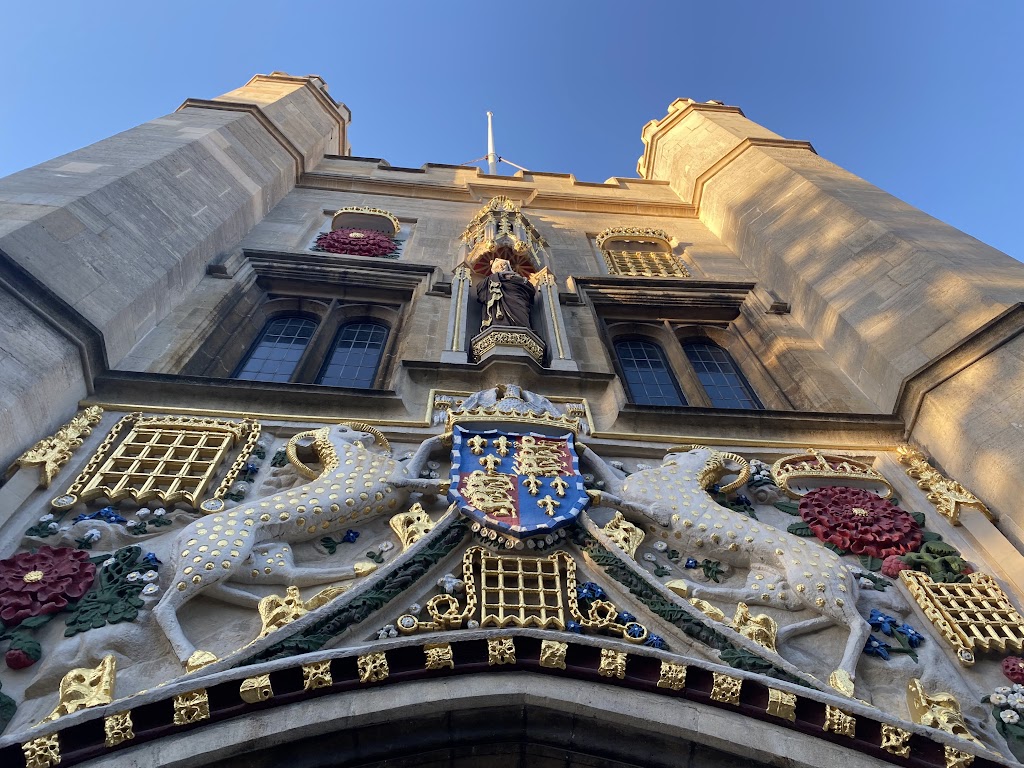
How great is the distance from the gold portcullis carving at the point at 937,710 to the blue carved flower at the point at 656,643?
1.63 m

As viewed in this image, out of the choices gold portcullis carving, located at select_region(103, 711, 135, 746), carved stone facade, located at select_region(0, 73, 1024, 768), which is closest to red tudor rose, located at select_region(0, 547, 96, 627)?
carved stone facade, located at select_region(0, 73, 1024, 768)

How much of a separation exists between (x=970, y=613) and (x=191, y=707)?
553 cm

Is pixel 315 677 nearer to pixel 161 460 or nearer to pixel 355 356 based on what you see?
pixel 161 460

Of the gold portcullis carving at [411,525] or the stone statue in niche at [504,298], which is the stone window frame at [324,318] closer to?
the stone statue in niche at [504,298]

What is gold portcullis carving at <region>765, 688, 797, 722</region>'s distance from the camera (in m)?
4.87

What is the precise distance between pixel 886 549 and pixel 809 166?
9685 millimetres

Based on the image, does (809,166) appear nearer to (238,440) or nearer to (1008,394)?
(1008,394)

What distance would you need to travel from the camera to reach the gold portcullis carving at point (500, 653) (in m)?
5.09

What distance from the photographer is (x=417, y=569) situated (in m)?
5.71

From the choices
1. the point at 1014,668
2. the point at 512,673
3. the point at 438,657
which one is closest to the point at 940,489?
the point at 1014,668

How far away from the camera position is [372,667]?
4.90 meters

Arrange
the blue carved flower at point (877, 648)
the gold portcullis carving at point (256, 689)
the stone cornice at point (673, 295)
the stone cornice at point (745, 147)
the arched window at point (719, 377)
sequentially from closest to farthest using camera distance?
the gold portcullis carving at point (256, 689) → the blue carved flower at point (877, 648) → the arched window at point (719, 377) → the stone cornice at point (673, 295) → the stone cornice at point (745, 147)

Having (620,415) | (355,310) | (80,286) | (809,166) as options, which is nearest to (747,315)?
(809,166)

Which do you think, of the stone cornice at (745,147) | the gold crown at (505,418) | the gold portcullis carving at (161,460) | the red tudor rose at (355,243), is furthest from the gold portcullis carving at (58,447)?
the stone cornice at (745,147)
